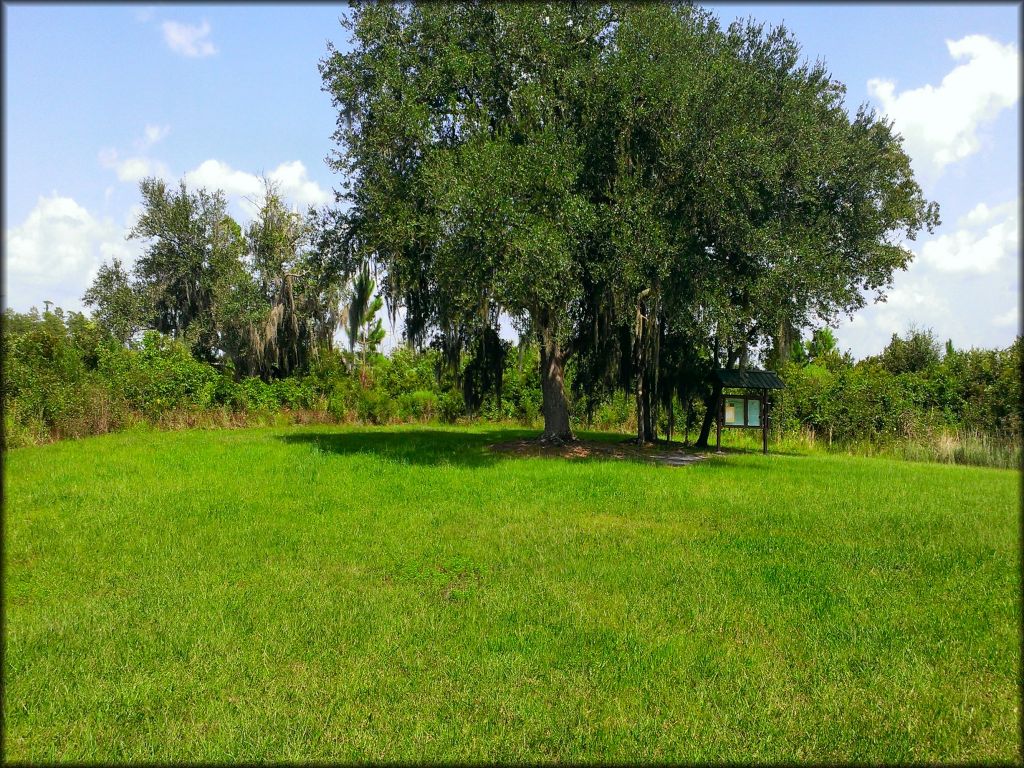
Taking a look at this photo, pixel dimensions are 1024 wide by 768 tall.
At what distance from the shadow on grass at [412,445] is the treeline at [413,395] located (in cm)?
163

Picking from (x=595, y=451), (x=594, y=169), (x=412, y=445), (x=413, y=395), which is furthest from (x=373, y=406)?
(x=594, y=169)

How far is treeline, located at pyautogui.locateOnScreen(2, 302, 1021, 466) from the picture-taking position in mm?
17328

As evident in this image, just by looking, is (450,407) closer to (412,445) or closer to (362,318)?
(362,318)

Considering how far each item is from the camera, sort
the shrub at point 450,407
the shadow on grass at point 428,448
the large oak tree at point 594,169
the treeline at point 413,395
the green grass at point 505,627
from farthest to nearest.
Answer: the shrub at point 450,407, the treeline at point 413,395, the shadow on grass at point 428,448, the large oak tree at point 594,169, the green grass at point 505,627

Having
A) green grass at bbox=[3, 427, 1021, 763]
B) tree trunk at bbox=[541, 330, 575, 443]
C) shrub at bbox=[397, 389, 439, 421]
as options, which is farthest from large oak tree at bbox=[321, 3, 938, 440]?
shrub at bbox=[397, 389, 439, 421]

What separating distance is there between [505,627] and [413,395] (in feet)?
72.2

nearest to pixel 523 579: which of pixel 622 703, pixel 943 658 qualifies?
pixel 622 703

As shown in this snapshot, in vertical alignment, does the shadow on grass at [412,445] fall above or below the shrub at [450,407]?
below

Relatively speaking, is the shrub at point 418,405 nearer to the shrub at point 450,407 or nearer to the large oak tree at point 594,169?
the shrub at point 450,407

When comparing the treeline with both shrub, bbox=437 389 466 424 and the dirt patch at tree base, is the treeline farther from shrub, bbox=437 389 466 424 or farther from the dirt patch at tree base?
the dirt patch at tree base

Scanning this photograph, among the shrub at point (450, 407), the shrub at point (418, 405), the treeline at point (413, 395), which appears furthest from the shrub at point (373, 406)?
the shrub at point (450, 407)

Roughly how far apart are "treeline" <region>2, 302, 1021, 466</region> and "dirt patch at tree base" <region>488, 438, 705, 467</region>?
2.12 metres

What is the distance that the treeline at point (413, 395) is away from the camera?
56.9ft

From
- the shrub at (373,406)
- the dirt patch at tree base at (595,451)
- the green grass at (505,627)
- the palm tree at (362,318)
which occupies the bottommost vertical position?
the green grass at (505,627)
